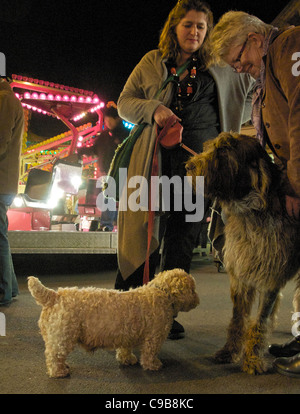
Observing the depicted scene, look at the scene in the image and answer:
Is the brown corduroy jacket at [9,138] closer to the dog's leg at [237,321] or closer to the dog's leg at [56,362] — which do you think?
the dog's leg at [56,362]

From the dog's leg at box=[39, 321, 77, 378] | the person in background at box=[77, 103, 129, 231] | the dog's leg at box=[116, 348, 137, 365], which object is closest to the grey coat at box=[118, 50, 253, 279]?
the dog's leg at box=[116, 348, 137, 365]

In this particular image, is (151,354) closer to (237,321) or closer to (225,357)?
(225,357)

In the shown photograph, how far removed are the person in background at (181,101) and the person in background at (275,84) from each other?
31 centimetres

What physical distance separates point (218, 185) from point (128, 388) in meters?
1.15

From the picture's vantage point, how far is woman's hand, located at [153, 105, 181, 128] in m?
2.48

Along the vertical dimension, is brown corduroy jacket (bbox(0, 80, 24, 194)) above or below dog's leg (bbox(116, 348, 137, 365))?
above

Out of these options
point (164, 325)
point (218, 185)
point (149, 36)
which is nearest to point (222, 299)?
point (164, 325)

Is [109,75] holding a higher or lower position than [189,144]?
higher

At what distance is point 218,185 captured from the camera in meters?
2.05

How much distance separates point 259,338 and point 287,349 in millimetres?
459

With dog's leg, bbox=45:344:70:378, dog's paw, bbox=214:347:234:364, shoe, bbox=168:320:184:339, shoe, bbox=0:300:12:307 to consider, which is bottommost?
shoe, bbox=0:300:12:307

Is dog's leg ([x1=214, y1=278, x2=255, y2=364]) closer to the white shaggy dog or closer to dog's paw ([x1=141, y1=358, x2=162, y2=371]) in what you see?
the white shaggy dog

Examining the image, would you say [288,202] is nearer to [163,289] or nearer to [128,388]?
[163,289]

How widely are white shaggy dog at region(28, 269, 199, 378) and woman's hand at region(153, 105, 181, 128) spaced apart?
3.30 ft
